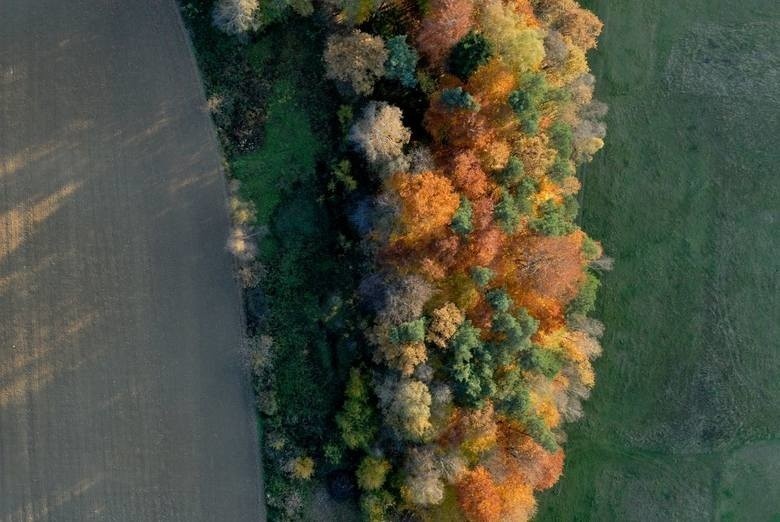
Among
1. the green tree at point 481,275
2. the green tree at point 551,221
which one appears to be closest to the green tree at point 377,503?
the green tree at point 481,275

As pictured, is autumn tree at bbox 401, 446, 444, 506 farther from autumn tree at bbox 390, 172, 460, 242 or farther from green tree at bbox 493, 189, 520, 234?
green tree at bbox 493, 189, 520, 234

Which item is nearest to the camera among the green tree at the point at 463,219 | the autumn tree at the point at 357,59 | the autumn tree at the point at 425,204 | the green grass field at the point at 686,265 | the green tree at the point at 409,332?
the autumn tree at the point at 425,204

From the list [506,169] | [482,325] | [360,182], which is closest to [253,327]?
[360,182]

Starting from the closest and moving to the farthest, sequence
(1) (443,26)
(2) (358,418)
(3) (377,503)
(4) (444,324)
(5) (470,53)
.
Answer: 1. (5) (470,53)
2. (1) (443,26)
3. (4) (444,324)
4. (2) (358,418)
5. (3) (377,503)

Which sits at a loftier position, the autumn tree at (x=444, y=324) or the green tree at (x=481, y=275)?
the green tree at (x=481, y=275)

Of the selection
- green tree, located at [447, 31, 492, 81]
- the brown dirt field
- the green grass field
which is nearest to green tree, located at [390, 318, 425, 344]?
the brown dirt field

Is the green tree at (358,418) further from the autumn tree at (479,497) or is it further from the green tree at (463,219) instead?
the green tree at (463,219)

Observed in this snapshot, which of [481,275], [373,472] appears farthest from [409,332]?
[373,472]

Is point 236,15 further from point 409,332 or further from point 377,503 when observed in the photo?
point 377,503
